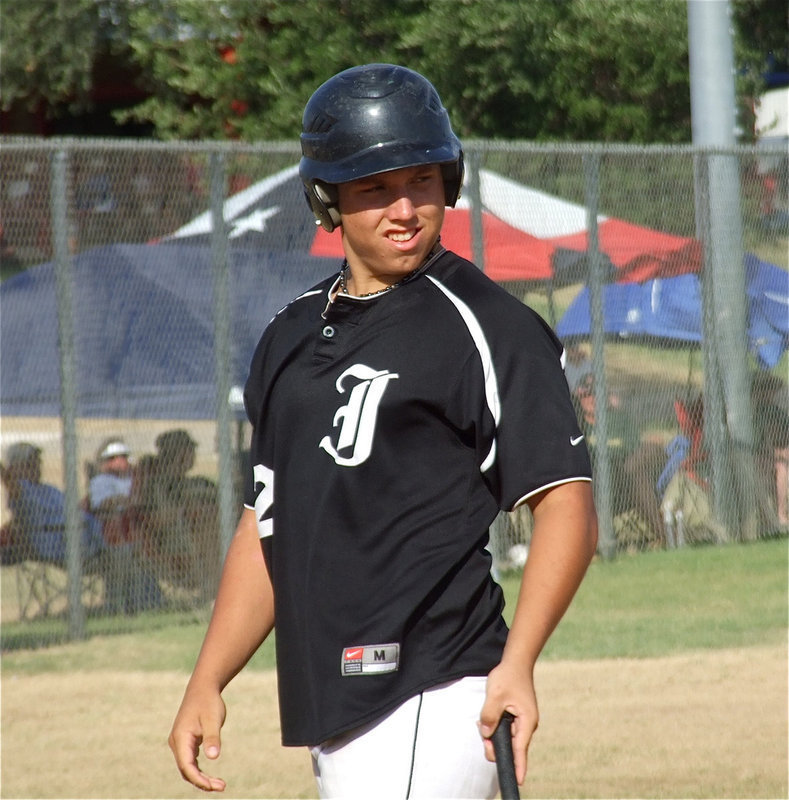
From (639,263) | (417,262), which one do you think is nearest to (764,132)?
(639,263)

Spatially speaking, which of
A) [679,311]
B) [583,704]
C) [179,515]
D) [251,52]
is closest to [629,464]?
[679,311]

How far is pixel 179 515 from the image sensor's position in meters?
7.81

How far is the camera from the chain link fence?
7523 millimetres

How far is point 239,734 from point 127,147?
3533 mm

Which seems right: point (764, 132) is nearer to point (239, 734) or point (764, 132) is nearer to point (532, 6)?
A: point (532, 6)

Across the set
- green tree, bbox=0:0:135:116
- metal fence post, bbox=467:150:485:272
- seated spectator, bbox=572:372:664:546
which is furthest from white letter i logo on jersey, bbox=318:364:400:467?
green tree, bbox=0:0:135:116

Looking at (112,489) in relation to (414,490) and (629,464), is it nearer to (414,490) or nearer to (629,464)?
(629,464)

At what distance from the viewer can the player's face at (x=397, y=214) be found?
2.37m

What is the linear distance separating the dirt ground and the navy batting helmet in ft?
10.5

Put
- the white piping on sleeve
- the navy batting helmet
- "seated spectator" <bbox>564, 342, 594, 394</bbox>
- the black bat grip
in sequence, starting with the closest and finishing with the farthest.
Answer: the black bat grip
the white piping on sleeve
the navy batting helmet
"seated spectator" <bbox>564, 342, 594, 394</bbox>

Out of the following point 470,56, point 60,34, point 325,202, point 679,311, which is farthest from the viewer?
point 60,34

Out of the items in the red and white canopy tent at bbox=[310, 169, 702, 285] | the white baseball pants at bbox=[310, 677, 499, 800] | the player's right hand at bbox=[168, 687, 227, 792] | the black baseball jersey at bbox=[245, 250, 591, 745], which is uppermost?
the black baseball jersey at bbox=[245, 250, 591, 745]

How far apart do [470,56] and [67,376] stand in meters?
10.4

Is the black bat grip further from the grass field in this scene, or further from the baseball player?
the grass field
